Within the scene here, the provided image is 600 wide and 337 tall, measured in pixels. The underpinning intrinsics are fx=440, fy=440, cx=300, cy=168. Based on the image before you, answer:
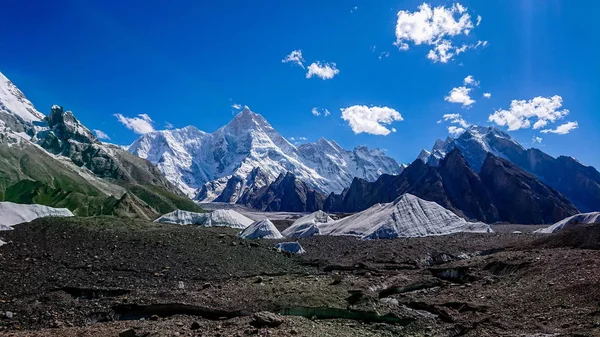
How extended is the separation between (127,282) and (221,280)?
570 cm

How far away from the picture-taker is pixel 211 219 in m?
72.1

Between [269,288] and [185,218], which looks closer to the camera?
[269,288]

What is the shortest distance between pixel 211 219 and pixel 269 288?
47953 mm

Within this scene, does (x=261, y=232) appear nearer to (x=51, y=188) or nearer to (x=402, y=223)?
(x=402, y=223)

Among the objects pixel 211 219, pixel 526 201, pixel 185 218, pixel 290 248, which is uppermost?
pixel 526 201

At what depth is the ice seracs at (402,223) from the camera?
57.6 metres

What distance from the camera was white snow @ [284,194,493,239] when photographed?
5759 cm

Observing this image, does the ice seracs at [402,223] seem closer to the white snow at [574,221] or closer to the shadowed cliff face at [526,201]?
the white snow at [574,221]

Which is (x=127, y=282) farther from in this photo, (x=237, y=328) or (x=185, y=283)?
(x=237, y=328)

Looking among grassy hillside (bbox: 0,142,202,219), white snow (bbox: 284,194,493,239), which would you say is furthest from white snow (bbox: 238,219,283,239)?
grassy hillside (bbox: 0,142,202,219)

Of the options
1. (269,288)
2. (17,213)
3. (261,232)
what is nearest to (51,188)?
(17,213)

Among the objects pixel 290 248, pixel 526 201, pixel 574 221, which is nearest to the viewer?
pixel 290 248

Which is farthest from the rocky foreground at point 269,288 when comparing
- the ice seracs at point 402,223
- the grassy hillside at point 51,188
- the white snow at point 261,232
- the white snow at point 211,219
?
the grassy hillside at point 51,188

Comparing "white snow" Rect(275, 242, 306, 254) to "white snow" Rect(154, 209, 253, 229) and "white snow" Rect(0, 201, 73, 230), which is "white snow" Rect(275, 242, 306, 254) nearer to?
"white snow" Rect(0, 201, 73, 230)
